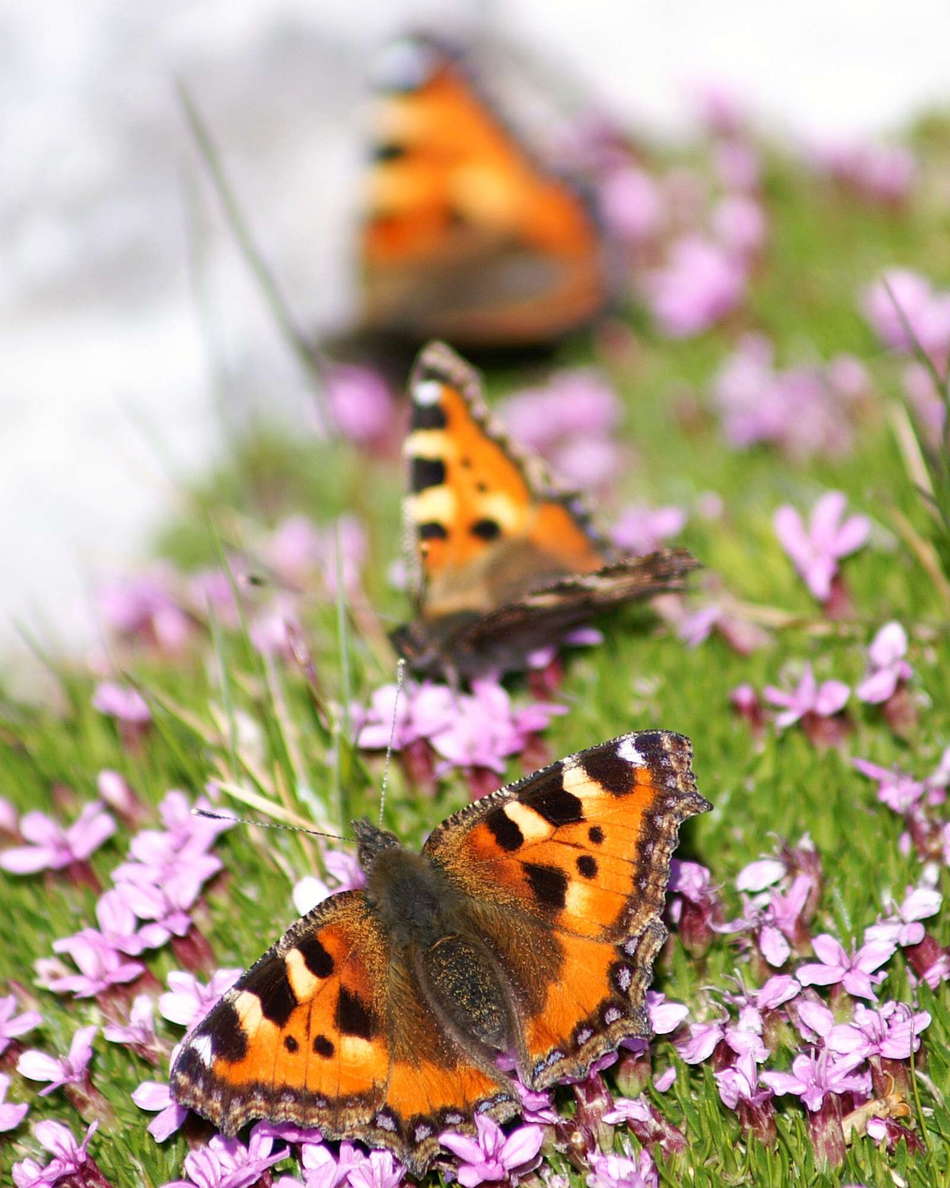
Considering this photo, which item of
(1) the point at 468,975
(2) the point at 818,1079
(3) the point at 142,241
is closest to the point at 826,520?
(2) the point at 818,1079

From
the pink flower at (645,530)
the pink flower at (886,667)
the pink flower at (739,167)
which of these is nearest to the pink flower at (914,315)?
the pink flower at (645,530)

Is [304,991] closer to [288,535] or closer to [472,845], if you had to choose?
[472,845]

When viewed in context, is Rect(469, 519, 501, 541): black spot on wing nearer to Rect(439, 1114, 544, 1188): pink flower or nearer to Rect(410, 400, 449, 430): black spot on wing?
Rect(410, 400, 449, 430): black spot on wing

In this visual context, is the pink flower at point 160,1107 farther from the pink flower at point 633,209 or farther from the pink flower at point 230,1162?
the pink flower at point 633,209

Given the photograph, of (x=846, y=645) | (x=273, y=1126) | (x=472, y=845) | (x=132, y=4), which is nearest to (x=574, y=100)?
(x=132, y=4)

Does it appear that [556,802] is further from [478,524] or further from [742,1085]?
[478,524]

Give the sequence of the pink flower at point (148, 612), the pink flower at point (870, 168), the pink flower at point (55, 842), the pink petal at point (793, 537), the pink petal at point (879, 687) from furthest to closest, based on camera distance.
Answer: the pink flower at point (870, 168) → the pink flower at point (148, 612) → the pink petal at point (793, 537) → the pink flower at point (55, 842) → the pink petal at point (879, 687)
